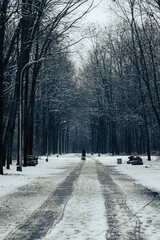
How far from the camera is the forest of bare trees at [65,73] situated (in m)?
23.9

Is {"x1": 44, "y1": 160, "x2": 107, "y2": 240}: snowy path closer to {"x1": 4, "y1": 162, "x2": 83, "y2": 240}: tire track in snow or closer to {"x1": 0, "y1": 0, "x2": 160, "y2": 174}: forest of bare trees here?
{"x1": 4, "y1": 162, "x2": 83, "y2": 240}: tire track in snow

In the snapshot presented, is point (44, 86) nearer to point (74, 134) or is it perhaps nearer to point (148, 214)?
point (148, 214)

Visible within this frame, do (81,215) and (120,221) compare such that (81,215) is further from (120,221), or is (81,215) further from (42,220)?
(120,221)

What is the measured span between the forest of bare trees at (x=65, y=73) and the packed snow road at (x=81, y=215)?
31.2 ft

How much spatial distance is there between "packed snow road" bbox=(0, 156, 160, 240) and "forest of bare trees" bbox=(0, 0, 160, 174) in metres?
9.52

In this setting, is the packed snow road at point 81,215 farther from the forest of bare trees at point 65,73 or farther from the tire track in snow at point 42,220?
the forest of bare trees at point 65,73

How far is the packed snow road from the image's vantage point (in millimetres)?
6684

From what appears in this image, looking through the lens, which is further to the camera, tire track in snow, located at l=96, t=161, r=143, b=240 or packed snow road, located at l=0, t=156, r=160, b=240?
packed snow road, located at l=0, t=156, r=160, b=240

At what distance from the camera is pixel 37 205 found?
10.4 meters

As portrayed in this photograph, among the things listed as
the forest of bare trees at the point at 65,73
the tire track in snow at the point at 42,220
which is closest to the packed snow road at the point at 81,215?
the tire track in snow at the point at 42,220

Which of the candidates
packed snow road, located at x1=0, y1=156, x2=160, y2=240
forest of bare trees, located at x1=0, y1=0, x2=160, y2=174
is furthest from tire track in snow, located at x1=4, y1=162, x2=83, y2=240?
forest of bare trees, located at x1=0, y1=0, x2=160, y2=174

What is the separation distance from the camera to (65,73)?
47344 millimetres

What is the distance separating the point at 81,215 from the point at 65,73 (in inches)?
1556

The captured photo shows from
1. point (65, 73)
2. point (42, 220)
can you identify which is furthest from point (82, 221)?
point (65, 73)
